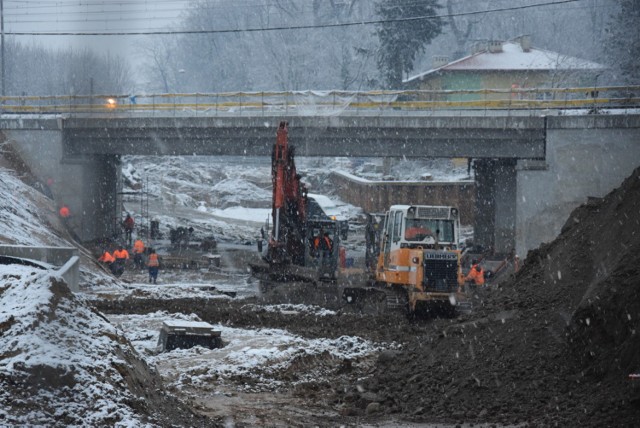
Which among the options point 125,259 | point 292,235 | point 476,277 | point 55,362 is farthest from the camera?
point 125,259

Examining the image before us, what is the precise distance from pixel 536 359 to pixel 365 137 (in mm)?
25763

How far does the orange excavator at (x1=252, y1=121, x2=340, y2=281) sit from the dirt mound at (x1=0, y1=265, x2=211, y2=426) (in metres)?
16.2

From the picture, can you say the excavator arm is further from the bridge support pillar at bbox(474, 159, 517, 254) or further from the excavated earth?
the bridge support pillar at bbox(474, 159, 517, 254)

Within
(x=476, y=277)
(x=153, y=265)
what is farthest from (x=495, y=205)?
(x=153, y=265)

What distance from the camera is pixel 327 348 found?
621 inches

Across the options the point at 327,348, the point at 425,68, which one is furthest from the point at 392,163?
→ the point at 327,348

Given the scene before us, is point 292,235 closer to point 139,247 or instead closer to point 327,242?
point 327,242

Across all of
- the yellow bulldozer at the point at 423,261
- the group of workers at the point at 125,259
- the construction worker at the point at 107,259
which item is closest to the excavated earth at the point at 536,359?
the yellow bulldozer at the point at 423,261

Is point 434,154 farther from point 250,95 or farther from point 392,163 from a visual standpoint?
point 392,163

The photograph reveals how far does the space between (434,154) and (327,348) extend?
70.3ft

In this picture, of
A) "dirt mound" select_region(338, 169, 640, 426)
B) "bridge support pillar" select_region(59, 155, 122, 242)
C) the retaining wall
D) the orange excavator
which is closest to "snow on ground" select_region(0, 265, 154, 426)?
"dirt mound" select_region(338, 169, 640, 426)

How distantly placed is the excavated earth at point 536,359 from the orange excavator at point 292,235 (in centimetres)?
1051

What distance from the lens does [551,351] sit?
11.3 meters

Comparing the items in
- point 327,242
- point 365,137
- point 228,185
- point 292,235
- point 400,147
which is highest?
point 365,137
